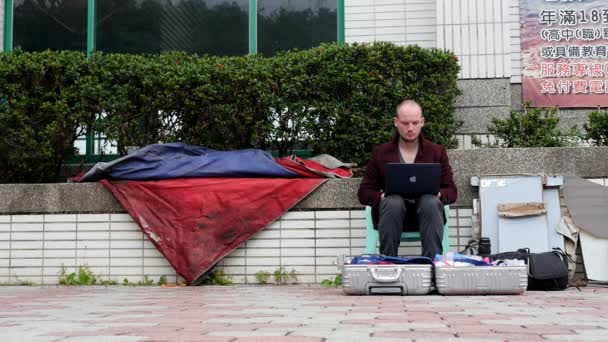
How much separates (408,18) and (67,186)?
168 inches

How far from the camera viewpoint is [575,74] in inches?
356

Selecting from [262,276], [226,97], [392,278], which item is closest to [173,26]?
[226,97]

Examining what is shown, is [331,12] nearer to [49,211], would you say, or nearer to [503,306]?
[49,211]

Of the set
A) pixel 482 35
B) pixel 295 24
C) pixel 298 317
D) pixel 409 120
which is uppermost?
pixel 295 24

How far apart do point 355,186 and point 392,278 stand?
1.76m

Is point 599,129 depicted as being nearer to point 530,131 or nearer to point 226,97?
point 530,131

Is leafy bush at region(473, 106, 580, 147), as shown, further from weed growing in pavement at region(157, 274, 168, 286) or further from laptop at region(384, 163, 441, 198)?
weed growing in pavement at region(157, 274, 168, 286)

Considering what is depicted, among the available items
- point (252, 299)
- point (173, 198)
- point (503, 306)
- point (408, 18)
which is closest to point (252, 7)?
point (408, 18)

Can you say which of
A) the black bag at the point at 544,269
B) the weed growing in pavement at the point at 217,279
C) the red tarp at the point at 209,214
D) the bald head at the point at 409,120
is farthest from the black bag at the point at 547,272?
the weed growing in pavement at the point at 217,279

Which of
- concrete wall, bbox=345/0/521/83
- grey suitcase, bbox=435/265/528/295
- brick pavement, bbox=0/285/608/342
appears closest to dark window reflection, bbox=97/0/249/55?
concrete wall, bbox=345/0/521/83

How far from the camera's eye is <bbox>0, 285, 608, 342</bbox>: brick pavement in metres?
3.24

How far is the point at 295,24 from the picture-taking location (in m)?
9.98

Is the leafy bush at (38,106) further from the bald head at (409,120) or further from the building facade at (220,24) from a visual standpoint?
the bald head at (409,120)

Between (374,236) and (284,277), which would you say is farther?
(284,277)
